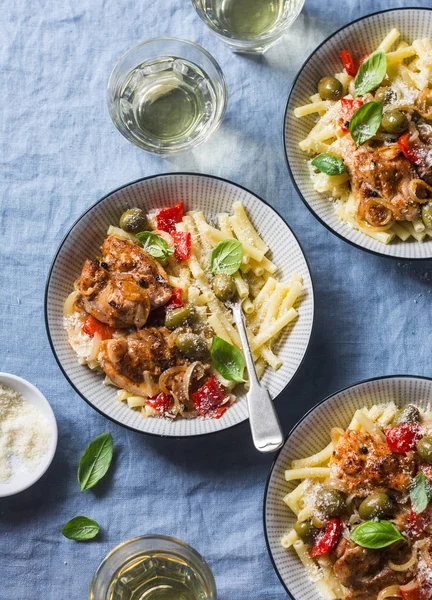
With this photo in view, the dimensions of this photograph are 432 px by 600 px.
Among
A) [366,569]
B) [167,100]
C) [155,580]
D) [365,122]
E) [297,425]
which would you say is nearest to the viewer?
[366,569]

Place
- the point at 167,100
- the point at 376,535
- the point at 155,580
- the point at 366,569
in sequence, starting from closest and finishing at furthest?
the point at 376,535
the point at 366,569
the point at 155,580
the point at 167,100

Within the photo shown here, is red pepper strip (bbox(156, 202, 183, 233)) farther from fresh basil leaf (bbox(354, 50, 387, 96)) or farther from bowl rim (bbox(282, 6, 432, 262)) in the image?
fresh basil leaf (bbox(354, 50, 387, 96))

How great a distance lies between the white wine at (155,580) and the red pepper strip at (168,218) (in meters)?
1.68

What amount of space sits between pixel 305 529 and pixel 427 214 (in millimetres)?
1709

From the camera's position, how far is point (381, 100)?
4.18 metres

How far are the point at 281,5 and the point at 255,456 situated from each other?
2.50 metres

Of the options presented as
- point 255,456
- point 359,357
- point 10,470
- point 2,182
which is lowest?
point 10,470

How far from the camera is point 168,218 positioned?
422 cm

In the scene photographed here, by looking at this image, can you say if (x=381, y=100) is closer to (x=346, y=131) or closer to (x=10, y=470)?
(x=346, y=131)

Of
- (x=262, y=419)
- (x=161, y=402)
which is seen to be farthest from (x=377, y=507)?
(x=161, y=402)

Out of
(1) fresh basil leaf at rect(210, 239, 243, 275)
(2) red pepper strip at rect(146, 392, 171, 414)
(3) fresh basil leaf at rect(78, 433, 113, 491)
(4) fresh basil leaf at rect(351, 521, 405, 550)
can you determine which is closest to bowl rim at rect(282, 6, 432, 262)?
(1) fresh basil leaf at rect(210, 239, 243, 275)

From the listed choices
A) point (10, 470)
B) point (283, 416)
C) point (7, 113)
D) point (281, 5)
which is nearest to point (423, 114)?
point (281, 5)

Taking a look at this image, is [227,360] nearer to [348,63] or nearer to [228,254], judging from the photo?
[228,254]

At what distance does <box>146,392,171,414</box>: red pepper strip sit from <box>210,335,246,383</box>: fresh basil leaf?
310mm
